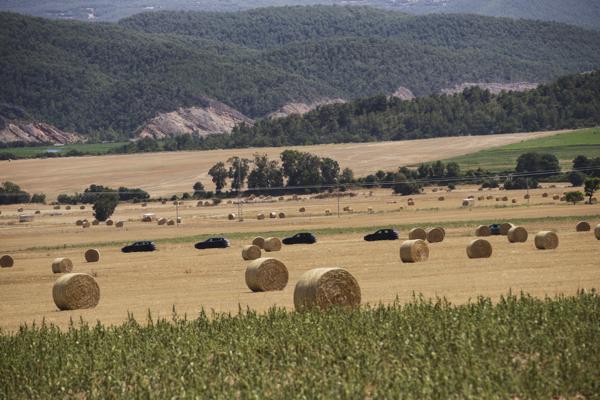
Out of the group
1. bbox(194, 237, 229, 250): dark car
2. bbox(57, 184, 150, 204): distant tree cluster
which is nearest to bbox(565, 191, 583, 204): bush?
bbox(194, 237, 229, 250): dark car

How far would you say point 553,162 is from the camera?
125 m

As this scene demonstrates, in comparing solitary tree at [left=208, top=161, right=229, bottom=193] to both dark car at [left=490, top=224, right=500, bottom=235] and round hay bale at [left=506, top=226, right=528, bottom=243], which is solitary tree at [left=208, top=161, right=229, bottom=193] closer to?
dark car at [left=490, top=224, right=500, bottom=235]

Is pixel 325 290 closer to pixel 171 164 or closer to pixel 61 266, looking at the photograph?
pixel 61 266

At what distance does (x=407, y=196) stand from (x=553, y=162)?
57.5ft

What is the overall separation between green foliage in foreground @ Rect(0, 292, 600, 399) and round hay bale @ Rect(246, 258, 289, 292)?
11439 mm

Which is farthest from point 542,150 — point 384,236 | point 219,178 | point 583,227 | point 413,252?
point 413,252

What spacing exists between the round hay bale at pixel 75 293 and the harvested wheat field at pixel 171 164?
102045 mm

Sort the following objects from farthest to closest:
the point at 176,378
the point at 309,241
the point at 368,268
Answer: the point at 309,241 < the point at 368,268 < the point at 176,378

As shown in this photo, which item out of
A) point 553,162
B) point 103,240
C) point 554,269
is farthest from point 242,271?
point 553,162

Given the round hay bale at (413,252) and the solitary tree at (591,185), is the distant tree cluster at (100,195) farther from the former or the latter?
the round hay bale at (413,252)

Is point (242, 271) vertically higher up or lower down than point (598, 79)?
lower down

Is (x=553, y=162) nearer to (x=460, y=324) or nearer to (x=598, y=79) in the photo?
(x=598, y=79)

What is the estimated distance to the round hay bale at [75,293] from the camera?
123 feet

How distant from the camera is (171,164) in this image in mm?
170000
